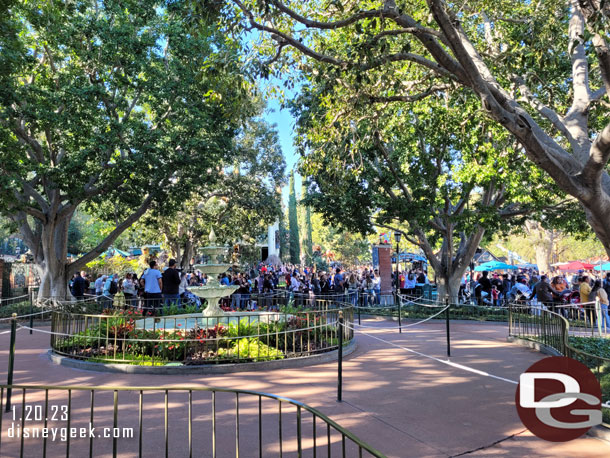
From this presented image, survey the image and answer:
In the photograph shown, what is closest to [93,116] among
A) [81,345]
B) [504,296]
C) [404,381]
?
[81,345]

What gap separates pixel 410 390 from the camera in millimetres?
6648

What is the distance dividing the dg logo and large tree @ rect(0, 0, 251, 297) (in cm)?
1156

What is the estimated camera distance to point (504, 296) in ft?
72.9

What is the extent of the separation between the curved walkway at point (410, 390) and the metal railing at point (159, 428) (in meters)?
0.29

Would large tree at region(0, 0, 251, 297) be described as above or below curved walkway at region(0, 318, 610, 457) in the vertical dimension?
above

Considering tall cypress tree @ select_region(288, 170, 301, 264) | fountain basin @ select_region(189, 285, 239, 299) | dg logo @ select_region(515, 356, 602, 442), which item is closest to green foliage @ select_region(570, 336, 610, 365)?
dg logo @ select_region(515, 356, 602, 442)

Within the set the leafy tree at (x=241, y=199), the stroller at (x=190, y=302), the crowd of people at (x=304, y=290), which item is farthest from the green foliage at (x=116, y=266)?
the stroller at (x=190, y=302)

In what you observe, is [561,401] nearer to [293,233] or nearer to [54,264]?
[54,264]

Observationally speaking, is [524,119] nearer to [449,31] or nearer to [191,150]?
[449,31]

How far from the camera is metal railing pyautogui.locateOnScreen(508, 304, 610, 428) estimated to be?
6418mm

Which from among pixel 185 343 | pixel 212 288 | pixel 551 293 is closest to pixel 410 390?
pixel 185 343

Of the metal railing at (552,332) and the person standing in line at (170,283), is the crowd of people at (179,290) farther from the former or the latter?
the metal railing at (552,332)

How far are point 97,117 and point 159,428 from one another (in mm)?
14306

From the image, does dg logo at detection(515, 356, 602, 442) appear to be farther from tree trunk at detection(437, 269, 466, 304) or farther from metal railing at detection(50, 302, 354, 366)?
tree trunk at detection(437, 269, 466, 304)
